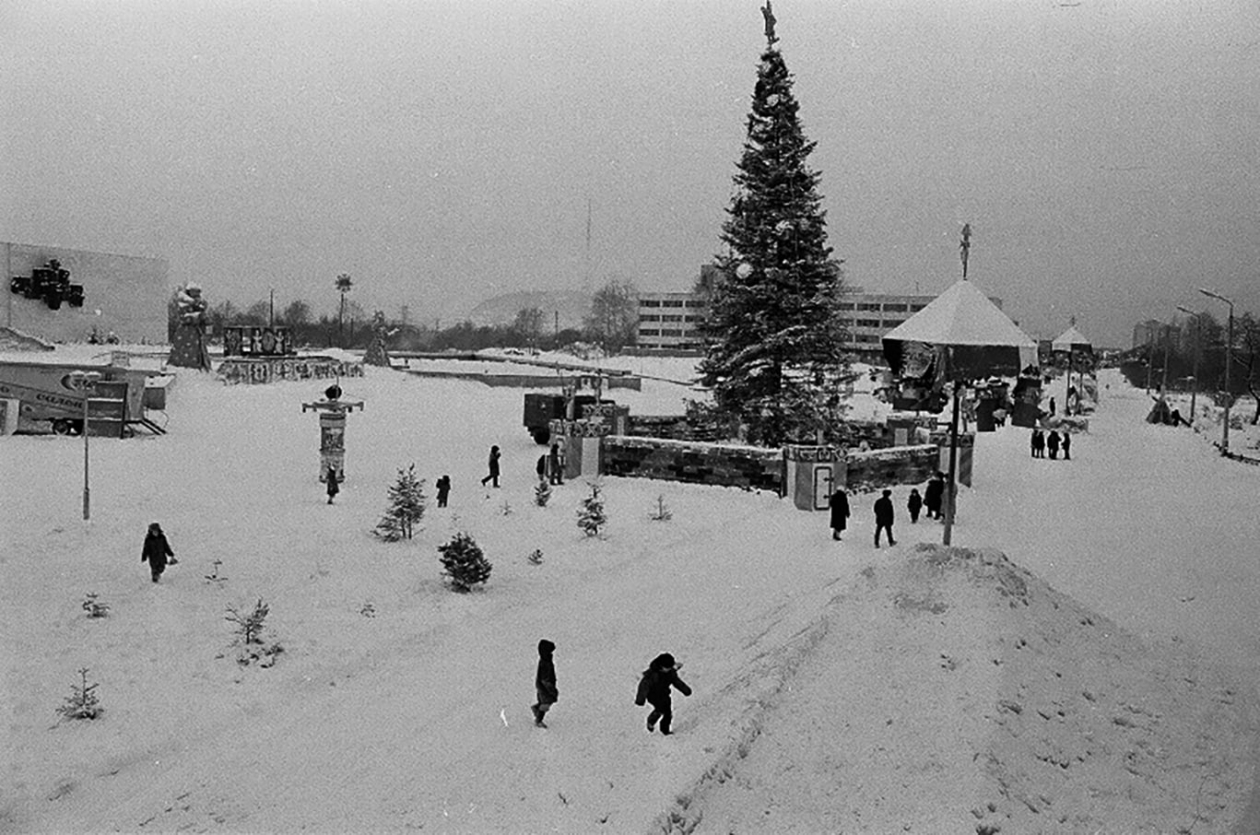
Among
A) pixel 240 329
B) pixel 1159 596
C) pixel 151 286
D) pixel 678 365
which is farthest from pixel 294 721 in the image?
pixel 678 365

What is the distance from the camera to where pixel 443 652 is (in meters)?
12.9

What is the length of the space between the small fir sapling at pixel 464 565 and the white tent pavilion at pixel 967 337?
6.93 meters

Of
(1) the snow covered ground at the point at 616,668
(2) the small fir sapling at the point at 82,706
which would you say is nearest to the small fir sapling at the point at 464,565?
(1) the snow covered ground at the point at 616,668

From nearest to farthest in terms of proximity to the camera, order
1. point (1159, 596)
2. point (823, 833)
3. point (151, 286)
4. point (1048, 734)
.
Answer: point (823, 833) → point (1048, 734) → point (1159, 596) → point (151, 286)

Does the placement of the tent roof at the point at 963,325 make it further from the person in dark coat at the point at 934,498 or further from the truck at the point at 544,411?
the truck at the point at 544,411

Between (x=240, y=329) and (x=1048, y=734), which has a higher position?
(x=240, y=329)

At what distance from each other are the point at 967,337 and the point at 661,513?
7695mm

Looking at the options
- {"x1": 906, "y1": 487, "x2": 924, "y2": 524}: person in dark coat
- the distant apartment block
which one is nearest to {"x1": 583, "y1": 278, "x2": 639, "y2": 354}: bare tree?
the distant apartment block

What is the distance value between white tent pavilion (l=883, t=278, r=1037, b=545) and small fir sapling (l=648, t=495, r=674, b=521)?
6386 mm

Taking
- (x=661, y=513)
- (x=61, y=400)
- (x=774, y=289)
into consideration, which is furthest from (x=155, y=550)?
(x=774, y=289)

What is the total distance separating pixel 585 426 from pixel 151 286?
155 ft

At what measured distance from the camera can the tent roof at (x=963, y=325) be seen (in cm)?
1527

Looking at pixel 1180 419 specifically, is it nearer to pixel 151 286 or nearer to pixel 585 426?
pixel 585 426

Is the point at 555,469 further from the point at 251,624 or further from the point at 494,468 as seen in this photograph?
the point at 251,624
